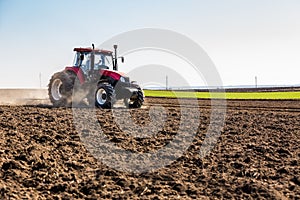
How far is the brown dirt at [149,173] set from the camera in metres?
5.15

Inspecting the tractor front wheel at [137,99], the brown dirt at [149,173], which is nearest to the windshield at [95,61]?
the tractor front wheel at [137,99]

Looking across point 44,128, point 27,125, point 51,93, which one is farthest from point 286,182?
point 51,93

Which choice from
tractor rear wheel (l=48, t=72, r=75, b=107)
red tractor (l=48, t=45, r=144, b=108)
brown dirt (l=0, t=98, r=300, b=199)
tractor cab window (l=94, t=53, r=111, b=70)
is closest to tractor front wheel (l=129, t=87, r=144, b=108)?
red tractor (l=48, t=45, r=144, b=108)

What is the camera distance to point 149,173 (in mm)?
6047

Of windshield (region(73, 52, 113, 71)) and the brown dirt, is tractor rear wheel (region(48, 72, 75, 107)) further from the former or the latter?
the brown dirt

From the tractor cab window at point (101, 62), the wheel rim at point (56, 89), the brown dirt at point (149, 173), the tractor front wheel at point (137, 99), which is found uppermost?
the tractor cab window at point (101, 62)

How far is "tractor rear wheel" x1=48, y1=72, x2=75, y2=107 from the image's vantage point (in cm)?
1556

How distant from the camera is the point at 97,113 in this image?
12.8 metres

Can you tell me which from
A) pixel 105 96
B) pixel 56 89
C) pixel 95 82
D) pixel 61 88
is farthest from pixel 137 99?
pixel 56 89

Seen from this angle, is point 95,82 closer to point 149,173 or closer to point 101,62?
point 101,62

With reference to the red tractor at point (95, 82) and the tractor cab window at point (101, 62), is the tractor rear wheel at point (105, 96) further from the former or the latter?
the tractor cab window at point (101, 62)

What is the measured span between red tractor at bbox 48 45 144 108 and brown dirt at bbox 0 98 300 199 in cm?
537

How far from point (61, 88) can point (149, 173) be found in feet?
35.4

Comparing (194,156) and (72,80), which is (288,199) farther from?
(72,80)
